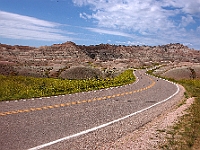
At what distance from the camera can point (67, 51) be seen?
591ft

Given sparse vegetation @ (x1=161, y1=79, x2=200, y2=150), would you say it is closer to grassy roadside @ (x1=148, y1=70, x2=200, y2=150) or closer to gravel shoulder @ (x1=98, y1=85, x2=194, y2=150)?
grassy roadside @ (x1=148, y1=70, x2=200, y2=150)

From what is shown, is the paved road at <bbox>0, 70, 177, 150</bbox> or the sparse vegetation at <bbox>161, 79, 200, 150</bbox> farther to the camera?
the sparse vegetation at <bbox>161, 79, 200, 150</bbox>

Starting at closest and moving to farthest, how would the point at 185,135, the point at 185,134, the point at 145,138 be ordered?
the point at 145,138
the point at 185,135
the point at 185,134

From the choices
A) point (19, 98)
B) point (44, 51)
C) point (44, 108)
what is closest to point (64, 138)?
point (44, 108)

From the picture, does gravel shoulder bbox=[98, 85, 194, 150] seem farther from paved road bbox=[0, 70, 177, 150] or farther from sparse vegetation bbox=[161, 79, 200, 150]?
paved road bbox=[0, 70, 177, 150]

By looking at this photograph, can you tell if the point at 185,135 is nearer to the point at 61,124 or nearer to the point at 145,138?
the point at 145,138

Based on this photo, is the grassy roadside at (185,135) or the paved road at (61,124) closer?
the paved road at (61,124)

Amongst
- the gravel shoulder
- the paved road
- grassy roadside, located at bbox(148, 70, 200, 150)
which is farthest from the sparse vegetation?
the paved road

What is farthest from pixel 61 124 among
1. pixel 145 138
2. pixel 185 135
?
pixel 185 135

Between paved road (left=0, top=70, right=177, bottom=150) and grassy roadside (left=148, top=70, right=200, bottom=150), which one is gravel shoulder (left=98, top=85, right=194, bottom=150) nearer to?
grassy roadside (left=148, top=70, right=200, bottom=150)

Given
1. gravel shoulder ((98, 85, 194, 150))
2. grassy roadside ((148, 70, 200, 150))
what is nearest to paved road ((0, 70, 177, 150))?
gravel shoulder ((98, 85, 194, 150))

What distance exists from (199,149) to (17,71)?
52.6 metres

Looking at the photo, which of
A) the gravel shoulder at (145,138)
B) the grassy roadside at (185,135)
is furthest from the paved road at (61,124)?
the grassy roadside at (185,135)

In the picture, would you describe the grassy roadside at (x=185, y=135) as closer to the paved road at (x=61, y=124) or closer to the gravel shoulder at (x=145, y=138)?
the gravel shoulder at (x=145, y=138)
